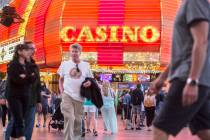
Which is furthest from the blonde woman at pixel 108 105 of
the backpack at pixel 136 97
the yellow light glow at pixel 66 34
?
the yellow light glow at pixel 66 34

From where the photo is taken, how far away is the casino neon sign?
27.8 metres

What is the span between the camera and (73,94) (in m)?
9.04

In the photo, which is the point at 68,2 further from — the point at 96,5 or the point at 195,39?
the point at 195,39

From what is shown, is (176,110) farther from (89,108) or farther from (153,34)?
(153,34)

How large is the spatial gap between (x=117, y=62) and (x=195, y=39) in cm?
2420

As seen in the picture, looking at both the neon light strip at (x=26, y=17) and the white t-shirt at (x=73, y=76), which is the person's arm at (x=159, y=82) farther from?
the neon light strip at (x=26, y=17)

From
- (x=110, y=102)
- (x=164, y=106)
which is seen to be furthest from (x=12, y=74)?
(x=110, y=102)

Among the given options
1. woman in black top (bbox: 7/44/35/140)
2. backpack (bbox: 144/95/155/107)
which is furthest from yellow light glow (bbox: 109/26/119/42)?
woman in black top (bbox: 7/44/35/140)

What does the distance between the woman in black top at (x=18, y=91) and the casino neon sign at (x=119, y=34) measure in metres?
20.3

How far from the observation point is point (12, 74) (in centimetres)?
766

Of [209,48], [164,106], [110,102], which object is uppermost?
[209,48]

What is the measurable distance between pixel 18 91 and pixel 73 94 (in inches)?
61.2

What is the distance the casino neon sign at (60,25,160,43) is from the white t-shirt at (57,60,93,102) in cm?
1876

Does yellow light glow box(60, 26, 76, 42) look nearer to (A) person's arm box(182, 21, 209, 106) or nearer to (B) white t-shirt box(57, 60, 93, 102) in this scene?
(B) white t-shirt box(57, 60, 93, 102)
